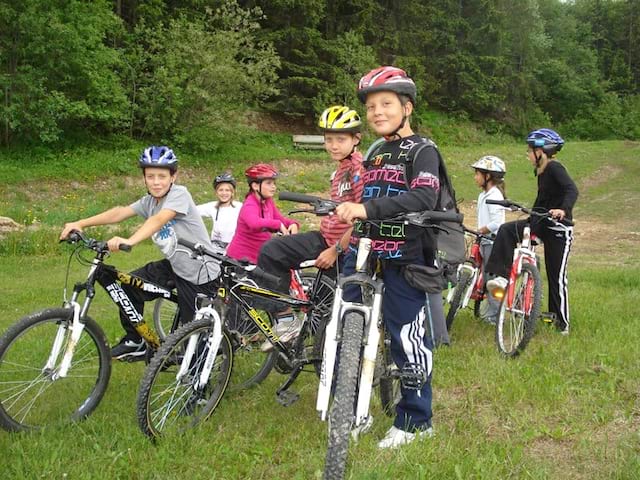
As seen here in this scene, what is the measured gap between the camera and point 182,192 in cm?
473

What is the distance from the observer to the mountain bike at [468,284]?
6.75 metres

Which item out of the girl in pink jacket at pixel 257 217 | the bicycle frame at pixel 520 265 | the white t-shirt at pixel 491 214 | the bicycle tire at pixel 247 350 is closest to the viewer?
the bicycle tire at pixel 247 350

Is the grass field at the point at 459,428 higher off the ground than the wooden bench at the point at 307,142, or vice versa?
the grass field at the point at 459,428

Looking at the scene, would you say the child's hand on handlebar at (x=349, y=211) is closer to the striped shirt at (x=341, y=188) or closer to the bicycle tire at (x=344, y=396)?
the bicycle tire at (x=344, y=396)

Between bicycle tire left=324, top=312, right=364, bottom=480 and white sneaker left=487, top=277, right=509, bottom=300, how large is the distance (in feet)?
10.1

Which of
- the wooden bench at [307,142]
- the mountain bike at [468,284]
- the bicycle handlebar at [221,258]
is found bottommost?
the wooden bench at [307,142]

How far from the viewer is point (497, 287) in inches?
242

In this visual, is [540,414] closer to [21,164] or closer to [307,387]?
[307,387]

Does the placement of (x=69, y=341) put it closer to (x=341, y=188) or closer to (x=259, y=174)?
(x=341, y=188)

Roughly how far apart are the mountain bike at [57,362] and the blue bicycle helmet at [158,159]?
0.78 m

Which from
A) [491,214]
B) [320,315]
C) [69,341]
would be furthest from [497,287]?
[69,341]

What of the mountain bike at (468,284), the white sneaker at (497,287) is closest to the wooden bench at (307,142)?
the mountain bike at (468,284)

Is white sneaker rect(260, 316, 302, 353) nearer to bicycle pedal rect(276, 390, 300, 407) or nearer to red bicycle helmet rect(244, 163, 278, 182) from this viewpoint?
bicycle pedal rect(276, 390, 300, 407)

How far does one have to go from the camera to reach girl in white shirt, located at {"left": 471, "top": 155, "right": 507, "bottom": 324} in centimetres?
683
